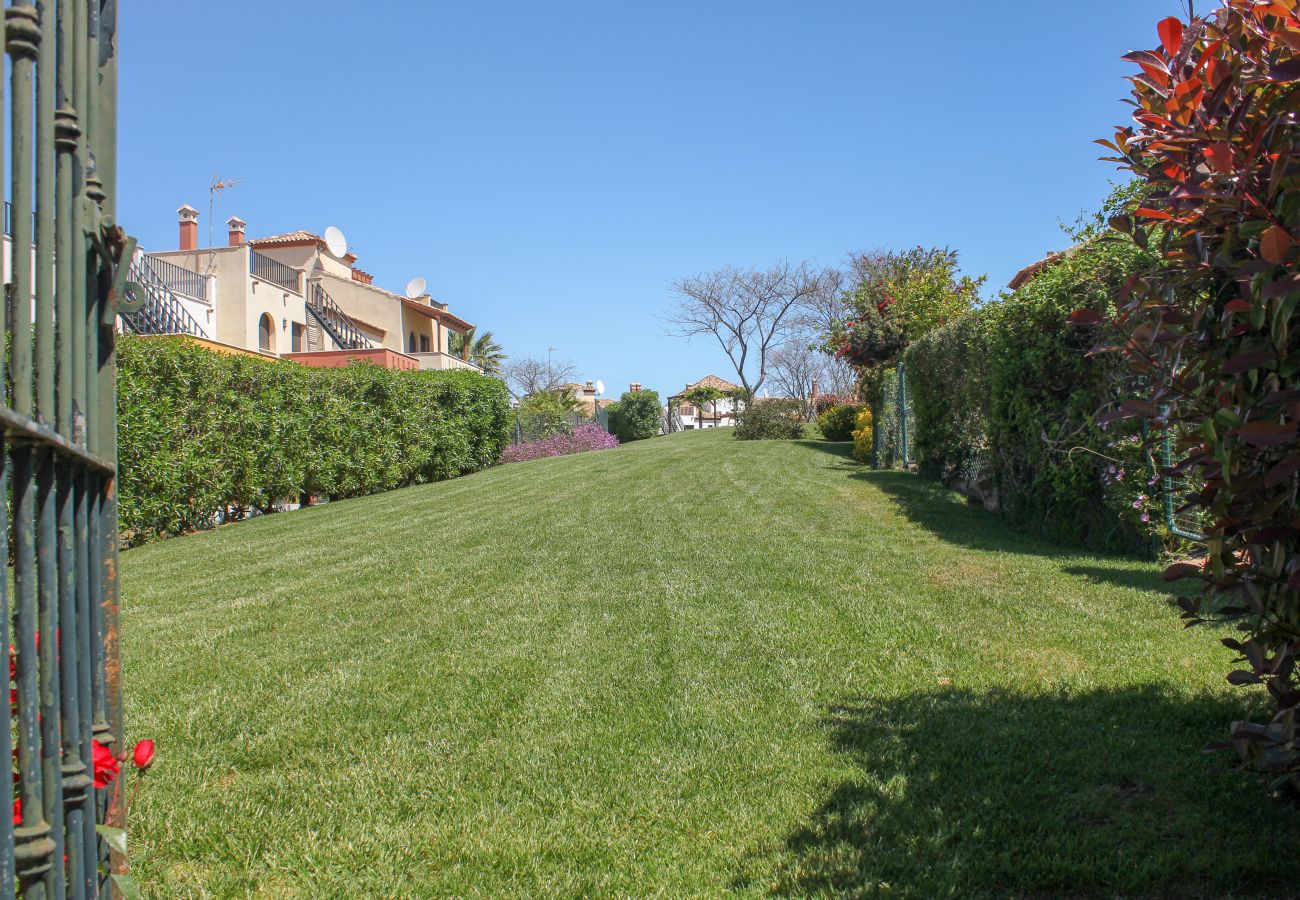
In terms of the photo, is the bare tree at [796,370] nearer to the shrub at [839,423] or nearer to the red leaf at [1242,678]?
the shrub at [839,423]

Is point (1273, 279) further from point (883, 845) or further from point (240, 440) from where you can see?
point (240, 440)

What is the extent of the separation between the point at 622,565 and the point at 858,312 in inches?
498

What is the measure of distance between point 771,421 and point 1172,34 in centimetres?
2527

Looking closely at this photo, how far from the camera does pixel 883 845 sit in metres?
2.85

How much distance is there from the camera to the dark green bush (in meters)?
42.2

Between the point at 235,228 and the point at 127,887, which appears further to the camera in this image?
the point at 235,228

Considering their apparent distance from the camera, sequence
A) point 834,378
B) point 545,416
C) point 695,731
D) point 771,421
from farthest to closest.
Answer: point 834,378 < point 545,416 < point 771,421 < point 695,731

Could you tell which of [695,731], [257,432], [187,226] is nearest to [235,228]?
[187,226]

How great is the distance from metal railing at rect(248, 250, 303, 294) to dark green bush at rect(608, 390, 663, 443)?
1658 cm

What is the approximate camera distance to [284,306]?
89.7 feet

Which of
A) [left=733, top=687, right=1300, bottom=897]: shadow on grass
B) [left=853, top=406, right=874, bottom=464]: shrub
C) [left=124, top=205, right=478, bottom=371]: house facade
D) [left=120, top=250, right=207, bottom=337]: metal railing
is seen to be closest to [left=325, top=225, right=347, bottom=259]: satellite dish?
[left=124, top=205, right=478, bottom=371]: house facade

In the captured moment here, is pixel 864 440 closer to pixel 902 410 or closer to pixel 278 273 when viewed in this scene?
pixel 902 410

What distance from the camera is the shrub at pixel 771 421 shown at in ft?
91.2

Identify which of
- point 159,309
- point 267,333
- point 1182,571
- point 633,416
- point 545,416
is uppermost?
point 267,333
